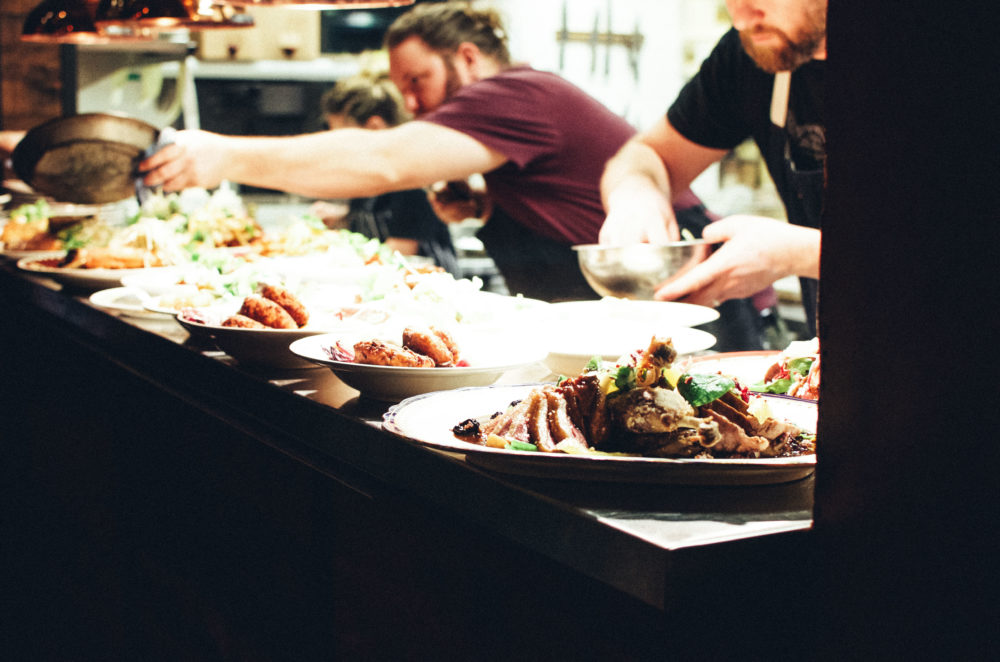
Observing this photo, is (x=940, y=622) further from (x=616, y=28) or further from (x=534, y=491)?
(x=616, y=28)

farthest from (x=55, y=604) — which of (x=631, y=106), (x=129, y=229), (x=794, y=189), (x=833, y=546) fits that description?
(x=631, y=106)

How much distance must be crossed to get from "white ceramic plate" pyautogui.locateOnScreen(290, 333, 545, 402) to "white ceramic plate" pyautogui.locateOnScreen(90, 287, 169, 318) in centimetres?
93

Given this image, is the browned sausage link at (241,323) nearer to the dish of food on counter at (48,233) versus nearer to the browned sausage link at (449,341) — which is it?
the browned sausage link at (449,341)

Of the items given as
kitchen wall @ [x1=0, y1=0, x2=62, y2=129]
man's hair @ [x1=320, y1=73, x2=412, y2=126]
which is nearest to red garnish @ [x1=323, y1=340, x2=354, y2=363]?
man's hair @ [x1=320, y1=73, x2=412, y2=126]

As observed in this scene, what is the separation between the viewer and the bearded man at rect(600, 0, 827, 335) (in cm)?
190

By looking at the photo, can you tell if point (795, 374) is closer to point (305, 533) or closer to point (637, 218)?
point (305, 533)

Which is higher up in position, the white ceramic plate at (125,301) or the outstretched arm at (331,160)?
the outstretched arm at (331,160)

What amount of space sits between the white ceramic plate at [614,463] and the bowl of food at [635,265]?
62cm

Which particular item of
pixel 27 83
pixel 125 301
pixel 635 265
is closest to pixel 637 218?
pixel 635 265

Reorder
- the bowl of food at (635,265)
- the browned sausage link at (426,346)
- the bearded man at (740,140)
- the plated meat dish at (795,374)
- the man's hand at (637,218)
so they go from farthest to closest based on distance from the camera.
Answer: the man's hand at (637,218) → the bearded man at (740,140) → the bowl of food at (635,265) → the browned sausage link at (426,346) → the plated meat dish at (795,374)

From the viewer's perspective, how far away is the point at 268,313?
1.67m

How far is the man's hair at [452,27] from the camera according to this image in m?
3.46

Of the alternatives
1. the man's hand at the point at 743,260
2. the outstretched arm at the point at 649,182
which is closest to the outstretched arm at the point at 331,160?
the outstretched arm at the point at 649,182

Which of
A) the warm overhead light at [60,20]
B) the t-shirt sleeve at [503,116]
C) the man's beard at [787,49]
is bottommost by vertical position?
the t-shirt sleeve at [503,116]
